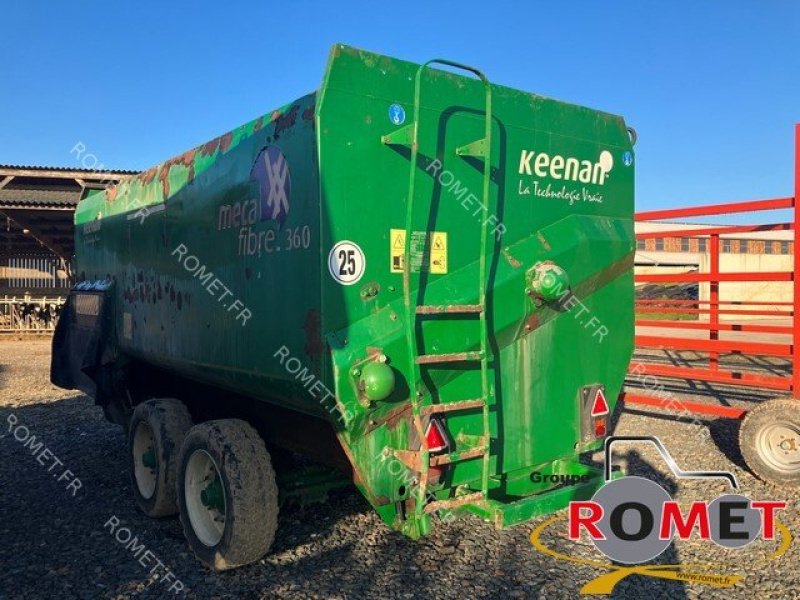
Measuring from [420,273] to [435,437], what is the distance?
0.90m

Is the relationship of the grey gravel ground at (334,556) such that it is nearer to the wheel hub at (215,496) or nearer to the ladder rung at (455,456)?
the wheel hub at (215,496)

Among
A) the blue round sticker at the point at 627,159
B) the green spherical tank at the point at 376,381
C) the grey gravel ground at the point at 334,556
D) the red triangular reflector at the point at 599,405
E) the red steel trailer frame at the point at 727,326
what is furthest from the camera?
the red steel trailer frame at the point at 727,326

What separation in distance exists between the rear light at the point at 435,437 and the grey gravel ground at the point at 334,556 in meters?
0.86

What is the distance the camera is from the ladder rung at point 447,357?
336 centimetres

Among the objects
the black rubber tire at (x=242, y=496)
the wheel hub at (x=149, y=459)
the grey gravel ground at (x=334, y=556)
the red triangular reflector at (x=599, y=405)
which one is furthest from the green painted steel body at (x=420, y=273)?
the wheel hub at (x=149, y=459)

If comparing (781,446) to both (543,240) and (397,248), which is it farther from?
(397,248)

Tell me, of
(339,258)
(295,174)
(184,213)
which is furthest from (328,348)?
(184,213)

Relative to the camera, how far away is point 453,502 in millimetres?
3396

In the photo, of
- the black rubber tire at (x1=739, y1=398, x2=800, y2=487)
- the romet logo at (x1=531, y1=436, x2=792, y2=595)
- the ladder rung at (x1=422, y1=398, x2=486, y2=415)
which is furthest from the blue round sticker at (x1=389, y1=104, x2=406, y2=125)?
the black rubber tire at (x1=739, y1=398, x2=800, y2=487)

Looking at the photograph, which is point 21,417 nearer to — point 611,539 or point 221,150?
point 221,150

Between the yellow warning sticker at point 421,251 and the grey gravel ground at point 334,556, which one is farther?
the grey gravel ground at point 334,556

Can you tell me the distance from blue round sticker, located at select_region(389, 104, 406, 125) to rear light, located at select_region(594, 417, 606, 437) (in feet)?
7.74

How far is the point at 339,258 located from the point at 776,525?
12.3 feet

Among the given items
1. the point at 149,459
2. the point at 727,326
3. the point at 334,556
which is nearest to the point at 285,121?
the point at 334,556
